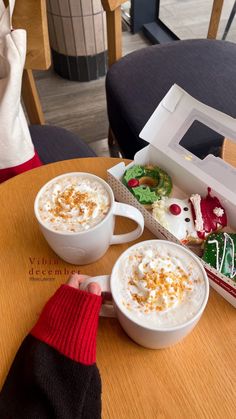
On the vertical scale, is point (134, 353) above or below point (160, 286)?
below

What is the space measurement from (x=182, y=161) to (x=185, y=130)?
0.06 m

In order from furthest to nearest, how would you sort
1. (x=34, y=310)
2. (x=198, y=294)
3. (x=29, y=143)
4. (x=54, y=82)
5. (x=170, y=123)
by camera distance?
(x=54, y=82), (x=29, y=143), (x=170, y=123), (x=34, y=310), (x=198, y=294)

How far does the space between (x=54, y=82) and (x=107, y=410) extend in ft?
6.92

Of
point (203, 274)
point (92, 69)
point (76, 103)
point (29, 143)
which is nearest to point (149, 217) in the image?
point (203, 274)

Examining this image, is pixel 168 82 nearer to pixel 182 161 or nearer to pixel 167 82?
pixel 167 82

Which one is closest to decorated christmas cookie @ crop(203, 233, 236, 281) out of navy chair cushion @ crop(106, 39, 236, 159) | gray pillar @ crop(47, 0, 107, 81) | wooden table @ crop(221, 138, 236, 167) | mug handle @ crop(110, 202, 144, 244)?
mug handle @ crop(110, 202, 144, 244)

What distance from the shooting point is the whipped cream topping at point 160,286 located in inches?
19.4

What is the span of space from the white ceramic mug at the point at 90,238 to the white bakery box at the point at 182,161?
0.23 feet

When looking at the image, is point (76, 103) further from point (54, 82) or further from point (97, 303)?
point (97, 303)

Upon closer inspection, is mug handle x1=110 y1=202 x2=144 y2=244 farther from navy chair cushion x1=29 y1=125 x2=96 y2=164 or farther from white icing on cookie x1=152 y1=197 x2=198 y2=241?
navy chair cushion x1=29 y1=125 x2=96 y2=164

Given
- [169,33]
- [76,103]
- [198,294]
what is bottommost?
[76,103]

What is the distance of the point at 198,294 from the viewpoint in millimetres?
509

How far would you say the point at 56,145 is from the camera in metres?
1.14

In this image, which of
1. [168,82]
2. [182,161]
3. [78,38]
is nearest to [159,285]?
[182,161]
